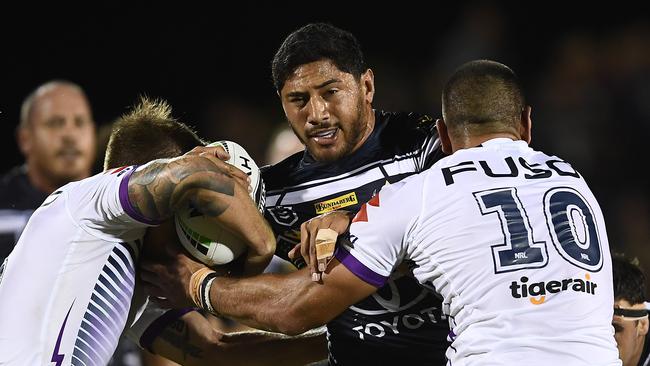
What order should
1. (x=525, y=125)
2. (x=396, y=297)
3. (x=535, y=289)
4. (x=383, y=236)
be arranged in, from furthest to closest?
(x=396, y=297), (x=525, y=125), (x=383, y=236), (x=535, y=289)

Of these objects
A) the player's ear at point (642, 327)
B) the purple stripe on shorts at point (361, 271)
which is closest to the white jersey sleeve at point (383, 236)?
the purple stripe on shorts at point (361, 271)

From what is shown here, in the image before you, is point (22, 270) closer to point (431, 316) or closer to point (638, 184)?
point (431, 316)

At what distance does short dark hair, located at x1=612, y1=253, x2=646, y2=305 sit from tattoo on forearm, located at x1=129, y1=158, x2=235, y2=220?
6.33ft

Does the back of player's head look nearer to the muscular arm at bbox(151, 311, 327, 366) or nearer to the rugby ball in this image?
the rugby ball

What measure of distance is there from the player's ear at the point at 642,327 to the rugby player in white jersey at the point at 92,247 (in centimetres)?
183

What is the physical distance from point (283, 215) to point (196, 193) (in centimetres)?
94

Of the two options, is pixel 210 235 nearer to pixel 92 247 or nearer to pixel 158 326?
pixel 92 247

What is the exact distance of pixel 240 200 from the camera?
3871 millimetres

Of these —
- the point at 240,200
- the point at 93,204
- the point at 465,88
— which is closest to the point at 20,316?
the point at 93,204

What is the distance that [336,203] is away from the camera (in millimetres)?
4594

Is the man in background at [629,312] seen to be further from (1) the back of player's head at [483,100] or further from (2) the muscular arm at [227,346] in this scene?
(2) the muscular arm at [227,346]

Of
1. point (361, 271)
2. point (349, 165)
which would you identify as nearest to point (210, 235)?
point (361, 271)

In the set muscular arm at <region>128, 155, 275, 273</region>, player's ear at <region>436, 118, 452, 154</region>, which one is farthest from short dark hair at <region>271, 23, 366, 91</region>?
muscular arm at <region>128, 155, 275, 273</region>

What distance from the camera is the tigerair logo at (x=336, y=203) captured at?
15.0 ft
